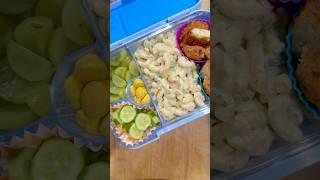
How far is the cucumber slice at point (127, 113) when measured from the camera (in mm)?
741

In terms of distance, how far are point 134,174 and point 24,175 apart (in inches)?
8.0

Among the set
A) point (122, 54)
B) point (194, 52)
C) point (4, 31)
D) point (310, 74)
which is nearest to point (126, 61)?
point (122, 54)

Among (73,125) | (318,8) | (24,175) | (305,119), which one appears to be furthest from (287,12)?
(24,175)

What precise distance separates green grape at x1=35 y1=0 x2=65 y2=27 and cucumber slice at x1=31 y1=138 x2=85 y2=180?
→ 22cm

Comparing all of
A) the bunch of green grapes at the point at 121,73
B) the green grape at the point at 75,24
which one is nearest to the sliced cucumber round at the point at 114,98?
the bunch of green grapes at the point at 121,73

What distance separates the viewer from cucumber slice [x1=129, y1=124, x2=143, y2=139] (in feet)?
2.45

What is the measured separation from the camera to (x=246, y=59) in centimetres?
80

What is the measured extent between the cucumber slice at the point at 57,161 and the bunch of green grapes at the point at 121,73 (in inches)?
4.9

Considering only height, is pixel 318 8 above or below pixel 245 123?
above

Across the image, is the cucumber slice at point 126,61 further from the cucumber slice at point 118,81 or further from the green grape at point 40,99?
the green grape at point 40,99

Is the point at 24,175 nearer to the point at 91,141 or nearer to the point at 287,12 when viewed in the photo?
the point at 91,141

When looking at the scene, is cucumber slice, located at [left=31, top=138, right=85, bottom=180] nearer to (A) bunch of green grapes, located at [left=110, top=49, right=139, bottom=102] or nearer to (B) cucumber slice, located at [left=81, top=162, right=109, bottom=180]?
(B) cucumber slice, located at [left=81, top=162, right=109, bottom=180]

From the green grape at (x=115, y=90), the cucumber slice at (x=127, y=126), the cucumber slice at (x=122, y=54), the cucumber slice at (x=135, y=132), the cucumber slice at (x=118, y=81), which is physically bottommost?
the cucumber slice at (x=135, y=132)

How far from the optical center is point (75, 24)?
75 cm
